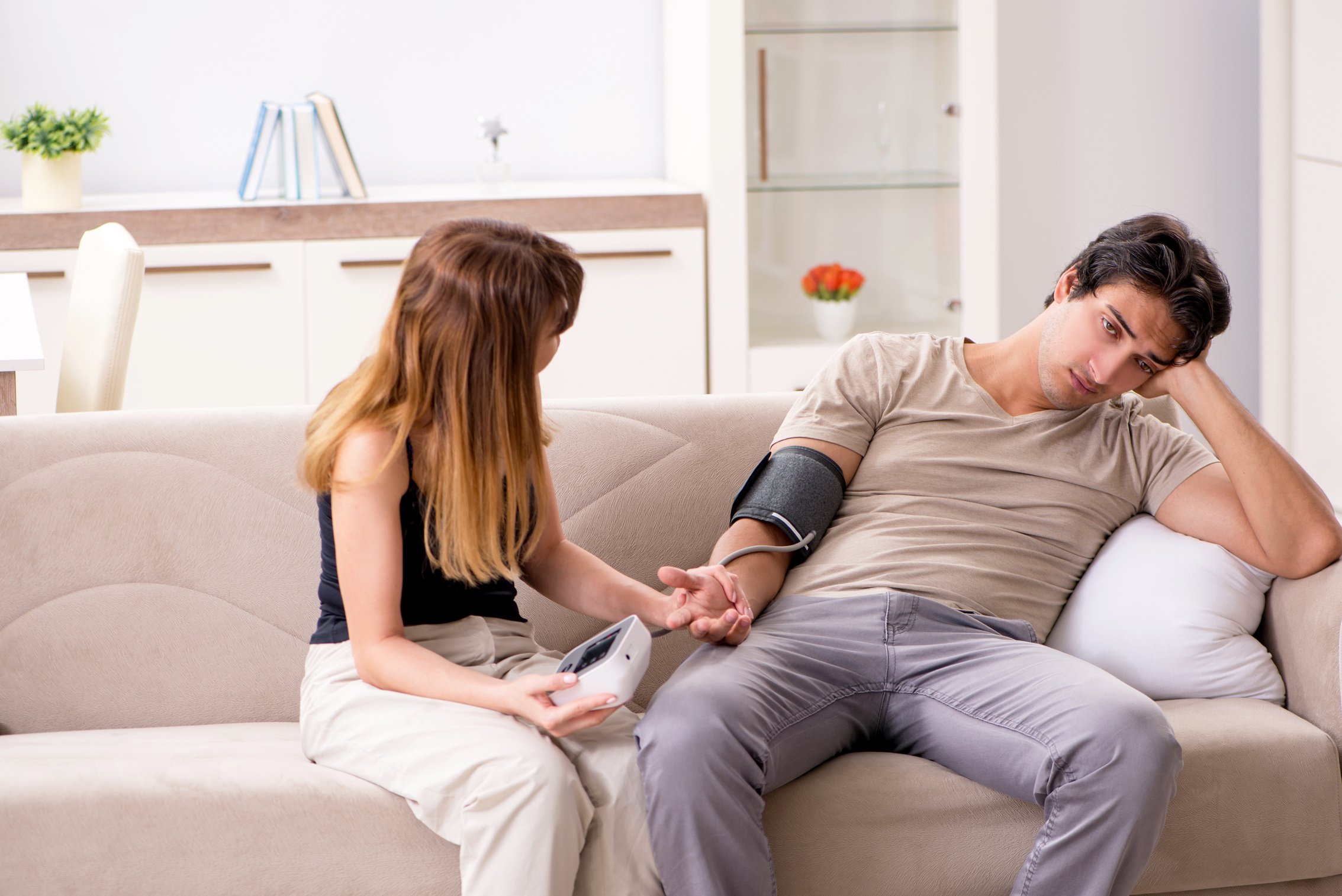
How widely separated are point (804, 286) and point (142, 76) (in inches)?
73.4

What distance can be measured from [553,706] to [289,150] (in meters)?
2.33

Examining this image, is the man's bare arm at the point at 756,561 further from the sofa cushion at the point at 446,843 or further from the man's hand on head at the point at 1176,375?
the man's hand on head at the point at 1176,375

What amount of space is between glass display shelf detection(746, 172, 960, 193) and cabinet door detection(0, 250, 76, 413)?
5.77 feet

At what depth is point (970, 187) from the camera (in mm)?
3287

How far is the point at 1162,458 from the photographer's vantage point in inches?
68.6

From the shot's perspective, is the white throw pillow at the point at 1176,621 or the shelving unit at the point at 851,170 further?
the shelving unit at the point at 851,170

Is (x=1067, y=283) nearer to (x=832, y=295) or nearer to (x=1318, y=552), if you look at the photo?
(x=1318, y=552)

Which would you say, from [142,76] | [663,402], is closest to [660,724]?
[663,402]

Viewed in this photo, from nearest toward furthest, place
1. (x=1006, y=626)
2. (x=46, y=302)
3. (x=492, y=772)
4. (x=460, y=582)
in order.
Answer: (x=492, y=772) < (x=460, y=582) < (x=1006, y=626) < (x=46, y=302)

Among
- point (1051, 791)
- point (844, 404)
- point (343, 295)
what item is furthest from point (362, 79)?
point (1051, 791)

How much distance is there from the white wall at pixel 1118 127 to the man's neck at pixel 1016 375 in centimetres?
202

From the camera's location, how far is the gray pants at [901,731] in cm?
130

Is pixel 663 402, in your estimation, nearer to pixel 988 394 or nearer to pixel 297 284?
pixel 988 394

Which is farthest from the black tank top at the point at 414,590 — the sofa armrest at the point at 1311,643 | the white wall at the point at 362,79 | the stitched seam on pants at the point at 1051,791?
the white wall at the point at 362,79
